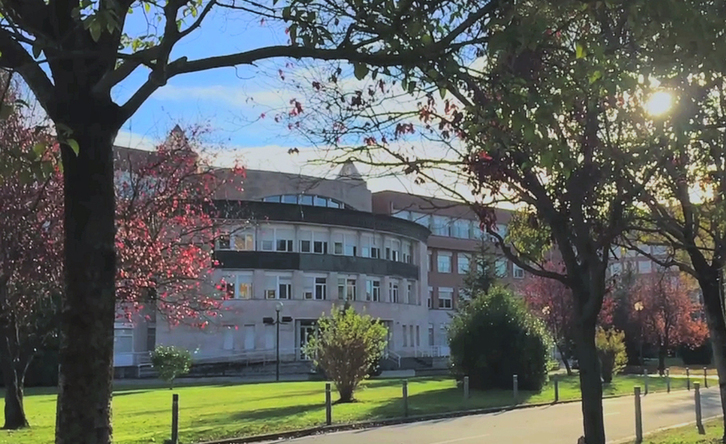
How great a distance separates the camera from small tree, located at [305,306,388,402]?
83.1ft

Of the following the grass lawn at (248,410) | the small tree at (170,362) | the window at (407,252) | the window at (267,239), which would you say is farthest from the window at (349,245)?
the grass lawn at (248,410)

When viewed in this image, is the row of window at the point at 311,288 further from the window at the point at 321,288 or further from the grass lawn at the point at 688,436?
the grass lawn at the point at 688,436

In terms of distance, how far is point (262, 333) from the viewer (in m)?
58.8

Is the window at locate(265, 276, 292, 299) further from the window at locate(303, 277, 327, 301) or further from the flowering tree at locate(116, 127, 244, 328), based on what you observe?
the flowering tree at locate(116, 127, 244, 328)

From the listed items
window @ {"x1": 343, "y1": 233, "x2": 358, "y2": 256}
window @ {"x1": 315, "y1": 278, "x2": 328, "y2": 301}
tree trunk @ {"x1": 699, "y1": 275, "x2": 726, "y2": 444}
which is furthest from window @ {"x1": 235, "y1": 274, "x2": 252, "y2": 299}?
tree trunk @ {"x1": 699, "y1": 275, "x2": 726, "y2": 444}

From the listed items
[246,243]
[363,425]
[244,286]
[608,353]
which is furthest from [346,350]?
[244,286]

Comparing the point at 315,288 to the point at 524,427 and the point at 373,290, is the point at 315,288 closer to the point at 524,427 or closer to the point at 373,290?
the point at 373,290

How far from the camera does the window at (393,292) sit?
66.6m

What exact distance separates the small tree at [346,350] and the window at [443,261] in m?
54.5

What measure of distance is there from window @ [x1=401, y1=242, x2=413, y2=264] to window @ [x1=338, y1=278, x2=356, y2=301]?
6864mm

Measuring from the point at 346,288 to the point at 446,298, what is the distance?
20041 millimetres

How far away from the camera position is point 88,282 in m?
4.94

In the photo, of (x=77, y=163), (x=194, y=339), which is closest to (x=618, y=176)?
(x=77, y=163)

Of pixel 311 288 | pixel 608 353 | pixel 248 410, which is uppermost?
pixel 311 288
